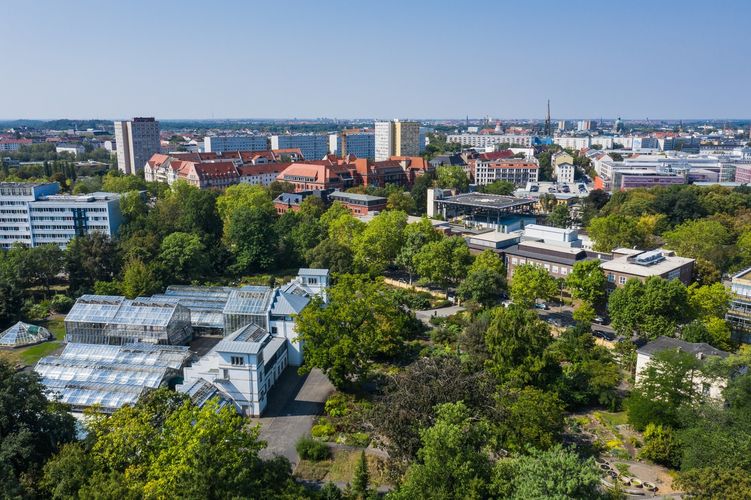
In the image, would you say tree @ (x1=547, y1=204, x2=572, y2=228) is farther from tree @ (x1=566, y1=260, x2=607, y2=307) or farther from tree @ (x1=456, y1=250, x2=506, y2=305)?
tree @ (x1=456, y1=250, x2=506, y2=305)

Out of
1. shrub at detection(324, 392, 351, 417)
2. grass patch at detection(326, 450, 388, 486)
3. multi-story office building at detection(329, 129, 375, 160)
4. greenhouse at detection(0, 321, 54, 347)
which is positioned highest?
multi-story office building at detection(329, 129, 375, 160)

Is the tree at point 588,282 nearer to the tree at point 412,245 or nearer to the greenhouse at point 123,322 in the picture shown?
the tree at point 412,245

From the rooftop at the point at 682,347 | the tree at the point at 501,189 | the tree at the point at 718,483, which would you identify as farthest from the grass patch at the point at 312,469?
the tree at the point at 501,189

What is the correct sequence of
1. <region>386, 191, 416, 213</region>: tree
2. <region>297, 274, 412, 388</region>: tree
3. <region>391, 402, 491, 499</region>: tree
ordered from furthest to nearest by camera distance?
<region>386, 191, 416, 213</region>: tree
<region>297, 274, 412, 388</region>: tree
<region>391, 402, 491, 499</region>: tree

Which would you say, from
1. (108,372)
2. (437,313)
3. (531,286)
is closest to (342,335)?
(108,372)

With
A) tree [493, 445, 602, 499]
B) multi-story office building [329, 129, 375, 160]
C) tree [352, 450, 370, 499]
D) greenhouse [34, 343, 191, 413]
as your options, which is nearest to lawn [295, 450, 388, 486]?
tree [352, 450, 370, 499]

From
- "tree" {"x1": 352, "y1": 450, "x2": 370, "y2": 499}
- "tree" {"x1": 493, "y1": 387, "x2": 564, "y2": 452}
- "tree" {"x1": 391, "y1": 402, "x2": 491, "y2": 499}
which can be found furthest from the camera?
"tree" {"x1": 493, "y1": 387, "x2": 564, "y2": 452}

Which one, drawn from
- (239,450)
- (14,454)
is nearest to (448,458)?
(239,450)

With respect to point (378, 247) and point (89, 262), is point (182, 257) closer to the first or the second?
point (89, 262)
